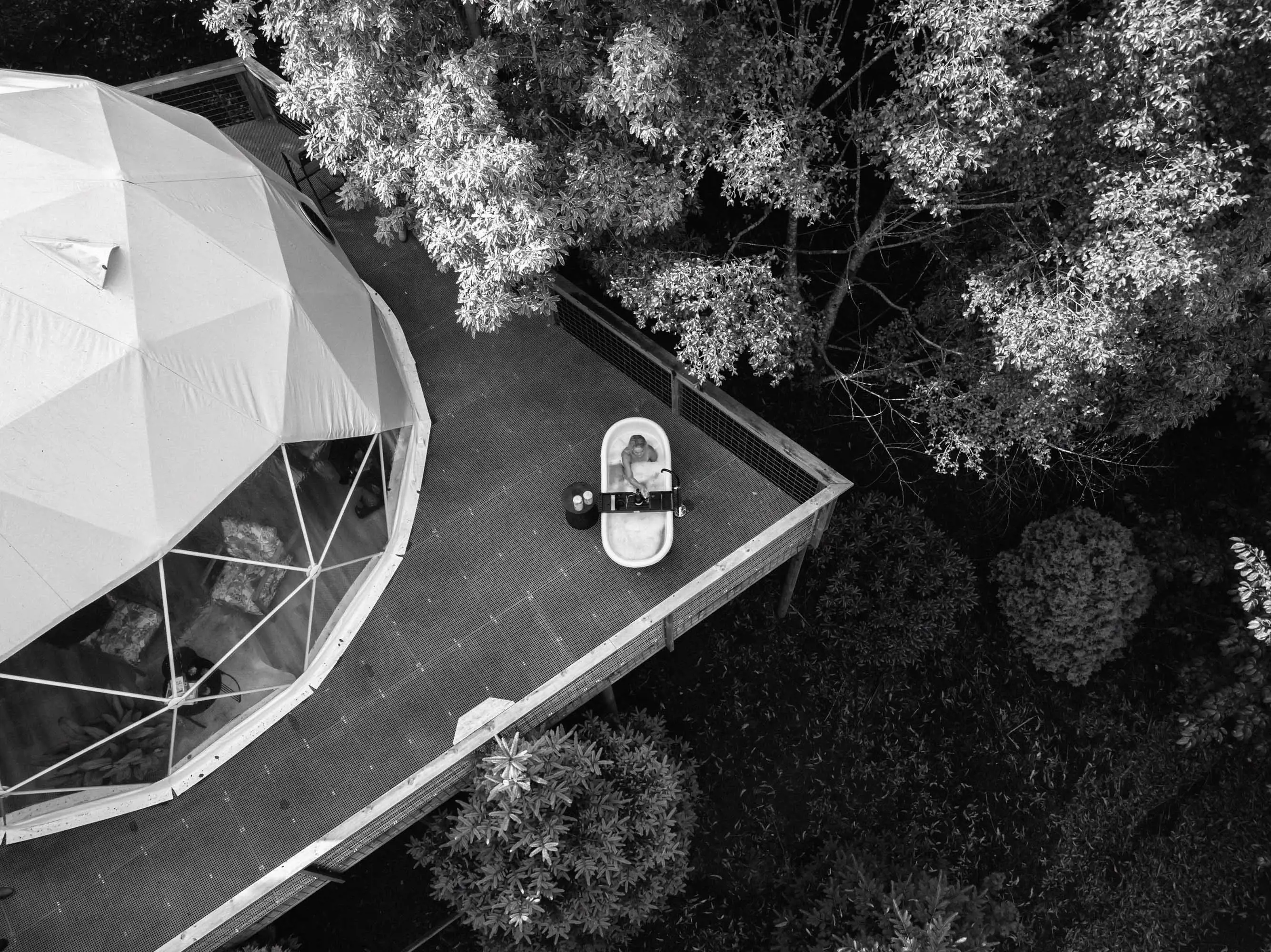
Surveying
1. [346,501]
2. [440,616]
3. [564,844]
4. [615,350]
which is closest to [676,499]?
[615,350]

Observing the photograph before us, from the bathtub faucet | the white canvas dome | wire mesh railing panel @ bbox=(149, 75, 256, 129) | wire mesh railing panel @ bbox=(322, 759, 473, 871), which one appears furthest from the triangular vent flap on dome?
wire mesh railing panel @ bbox=(149, 75, 256, 129)

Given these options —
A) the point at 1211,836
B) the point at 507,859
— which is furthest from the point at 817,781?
the point at 1211,836

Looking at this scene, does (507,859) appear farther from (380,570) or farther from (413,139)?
(413,139)

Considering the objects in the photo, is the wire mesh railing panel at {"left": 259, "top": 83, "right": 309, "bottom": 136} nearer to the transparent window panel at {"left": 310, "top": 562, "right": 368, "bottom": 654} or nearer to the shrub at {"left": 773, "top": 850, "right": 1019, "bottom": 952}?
the transparent window panel at {"left": 310, "top": 562, "right": 368, "bottom": 654}

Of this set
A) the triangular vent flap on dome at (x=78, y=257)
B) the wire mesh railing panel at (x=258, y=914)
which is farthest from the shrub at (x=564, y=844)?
the triangular vent flap on dome at (x=78, y=257)

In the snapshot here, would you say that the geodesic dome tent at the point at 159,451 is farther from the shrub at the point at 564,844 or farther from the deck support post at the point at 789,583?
the deck support post at the point at 789,583

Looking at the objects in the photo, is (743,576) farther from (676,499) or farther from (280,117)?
(280,117)
